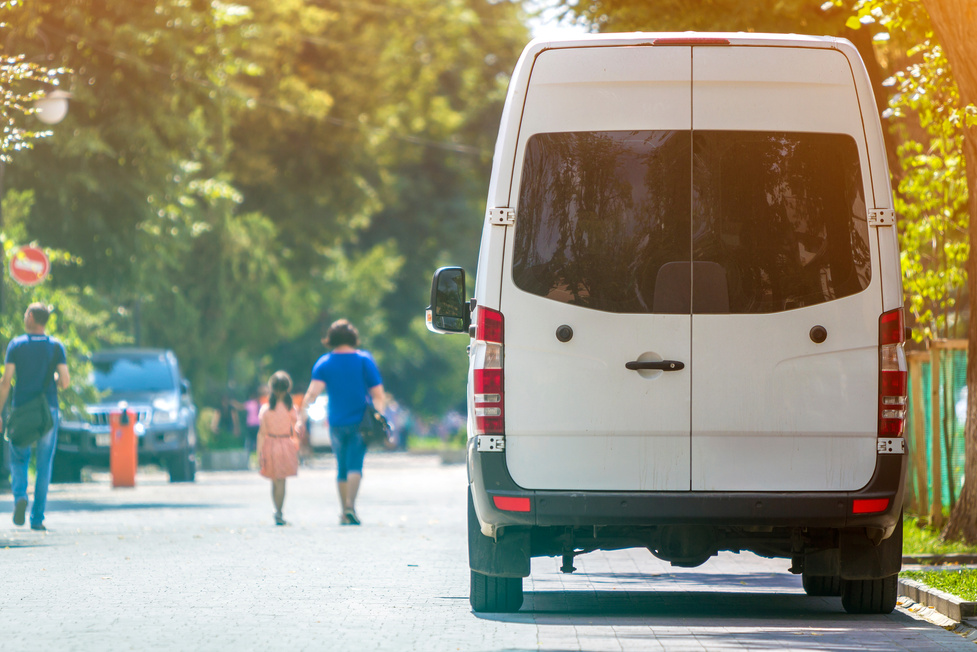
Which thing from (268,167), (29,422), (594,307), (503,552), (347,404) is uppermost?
(268,167)

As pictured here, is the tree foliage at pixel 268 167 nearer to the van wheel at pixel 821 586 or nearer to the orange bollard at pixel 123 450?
the orange bollard at pixel 123 450

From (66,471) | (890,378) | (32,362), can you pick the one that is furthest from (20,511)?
(66,471)

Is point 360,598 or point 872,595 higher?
point 872,595

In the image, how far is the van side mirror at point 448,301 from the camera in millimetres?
8398

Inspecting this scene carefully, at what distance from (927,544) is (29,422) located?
7.38 meters

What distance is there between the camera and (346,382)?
15.1 meters

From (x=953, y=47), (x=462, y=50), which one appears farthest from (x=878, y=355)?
(x=462, y=50)

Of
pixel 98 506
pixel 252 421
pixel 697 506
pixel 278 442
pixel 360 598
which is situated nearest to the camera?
pixel 697 506

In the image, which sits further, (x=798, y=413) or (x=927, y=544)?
(x=927, y=544)

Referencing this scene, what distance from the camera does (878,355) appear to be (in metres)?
7.82

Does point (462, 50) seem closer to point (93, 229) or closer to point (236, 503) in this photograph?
point (93, 229)

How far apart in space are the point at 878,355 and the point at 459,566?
433cm

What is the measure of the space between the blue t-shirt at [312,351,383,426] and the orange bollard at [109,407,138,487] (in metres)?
9.37

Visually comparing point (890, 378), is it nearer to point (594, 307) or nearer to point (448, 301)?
point (594, 307)
